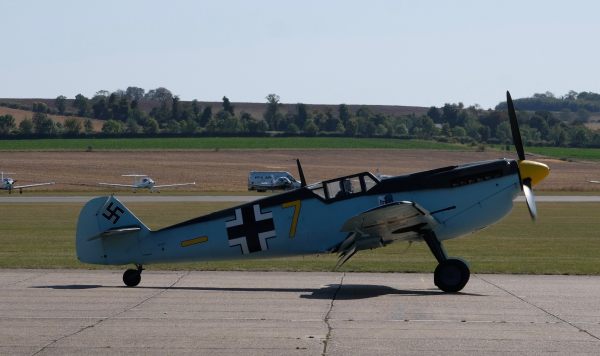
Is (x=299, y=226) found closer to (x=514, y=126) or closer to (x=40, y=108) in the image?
(x=514, y=126)

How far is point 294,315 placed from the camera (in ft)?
45.2

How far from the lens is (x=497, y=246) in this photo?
27.5 m

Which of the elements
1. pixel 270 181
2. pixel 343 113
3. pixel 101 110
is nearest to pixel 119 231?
pixel 270 181

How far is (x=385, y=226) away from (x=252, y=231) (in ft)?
7.61

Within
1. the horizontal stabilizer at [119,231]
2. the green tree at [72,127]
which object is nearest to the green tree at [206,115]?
the green tree at [72,127]

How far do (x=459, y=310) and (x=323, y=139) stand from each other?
114 m

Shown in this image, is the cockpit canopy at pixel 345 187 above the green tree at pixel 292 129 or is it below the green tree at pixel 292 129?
above

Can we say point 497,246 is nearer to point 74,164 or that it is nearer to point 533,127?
point 74,164

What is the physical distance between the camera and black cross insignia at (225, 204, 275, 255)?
1748 cm

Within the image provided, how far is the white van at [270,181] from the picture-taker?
249ft

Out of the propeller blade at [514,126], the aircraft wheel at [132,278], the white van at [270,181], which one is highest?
the propeller blade at [514,126]

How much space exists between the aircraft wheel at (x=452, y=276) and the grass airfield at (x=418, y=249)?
374 centimetres

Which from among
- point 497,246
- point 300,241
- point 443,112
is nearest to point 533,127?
point 443,112

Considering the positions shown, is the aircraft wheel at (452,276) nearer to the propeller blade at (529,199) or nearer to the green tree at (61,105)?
the propeller blade at (529,199)
